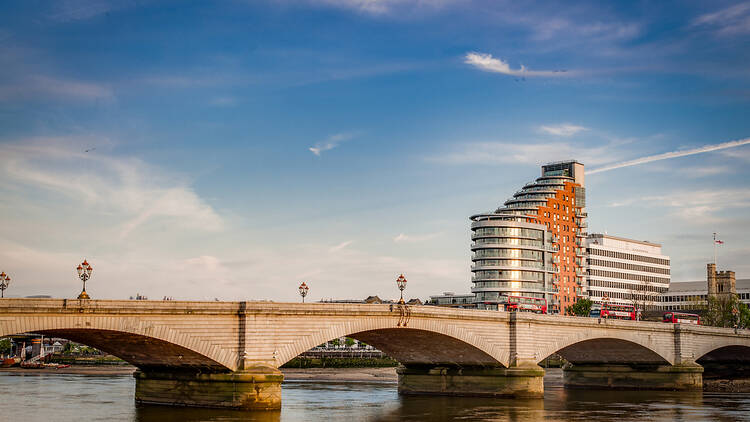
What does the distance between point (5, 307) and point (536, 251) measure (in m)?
144

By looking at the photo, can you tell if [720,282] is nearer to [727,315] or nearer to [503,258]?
[727,315]

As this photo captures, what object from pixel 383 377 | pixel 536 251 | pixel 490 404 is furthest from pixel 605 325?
pixel 536 251

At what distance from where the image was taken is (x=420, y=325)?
62.0 m

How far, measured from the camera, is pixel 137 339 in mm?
50062

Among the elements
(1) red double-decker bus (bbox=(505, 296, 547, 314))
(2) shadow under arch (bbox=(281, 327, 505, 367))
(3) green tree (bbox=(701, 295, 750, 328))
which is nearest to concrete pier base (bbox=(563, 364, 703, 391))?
(1) red double-decker bus (bbox=(505, 296, 547, 314))

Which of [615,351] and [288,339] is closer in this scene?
[288,339]

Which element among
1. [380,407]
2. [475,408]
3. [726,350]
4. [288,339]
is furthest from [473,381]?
[726,350]

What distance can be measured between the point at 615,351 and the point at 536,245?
87.6 metres

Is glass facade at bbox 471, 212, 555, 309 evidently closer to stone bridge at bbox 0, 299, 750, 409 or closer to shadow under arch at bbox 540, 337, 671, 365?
shadow under arch at bbox 540, 337, 671, 365

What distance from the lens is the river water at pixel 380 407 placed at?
51981mm

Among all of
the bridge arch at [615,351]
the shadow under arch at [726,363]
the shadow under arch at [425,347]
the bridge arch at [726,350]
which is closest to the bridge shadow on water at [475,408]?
the shadow under arch at [425,347]

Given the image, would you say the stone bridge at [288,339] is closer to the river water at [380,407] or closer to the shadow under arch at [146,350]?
the shadow under arch at [146,350]

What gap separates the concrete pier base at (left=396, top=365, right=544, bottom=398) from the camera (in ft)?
226

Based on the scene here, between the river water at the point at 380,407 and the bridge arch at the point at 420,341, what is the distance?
11.5ft
